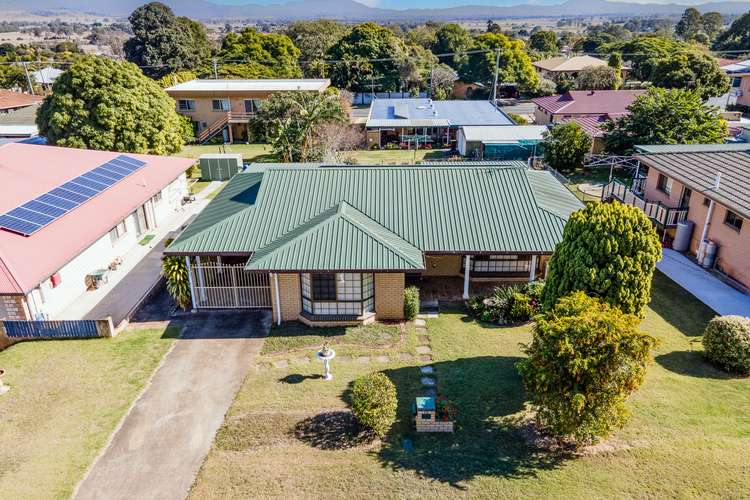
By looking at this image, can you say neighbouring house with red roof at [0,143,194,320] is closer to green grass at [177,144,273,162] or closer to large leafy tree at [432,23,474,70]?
green grass at [177,144,273,162]

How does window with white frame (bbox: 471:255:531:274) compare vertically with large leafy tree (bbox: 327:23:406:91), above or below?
below

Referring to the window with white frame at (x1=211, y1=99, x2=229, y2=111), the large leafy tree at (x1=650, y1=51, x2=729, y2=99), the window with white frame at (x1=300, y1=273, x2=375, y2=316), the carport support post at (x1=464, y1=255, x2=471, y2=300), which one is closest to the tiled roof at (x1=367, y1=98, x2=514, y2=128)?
the window with white frame at (x1=211, y1=99, x2=229, y2=111)

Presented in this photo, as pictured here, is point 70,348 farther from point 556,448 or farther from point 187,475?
point 556,448

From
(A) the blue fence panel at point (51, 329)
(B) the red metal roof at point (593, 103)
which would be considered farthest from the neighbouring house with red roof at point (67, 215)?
(B) the red metal roof at point (593, 103)

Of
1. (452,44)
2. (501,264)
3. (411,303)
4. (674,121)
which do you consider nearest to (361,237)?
(411,303)

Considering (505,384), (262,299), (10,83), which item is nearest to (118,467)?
(262,299)

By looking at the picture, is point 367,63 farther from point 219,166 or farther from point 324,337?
point 324,337
